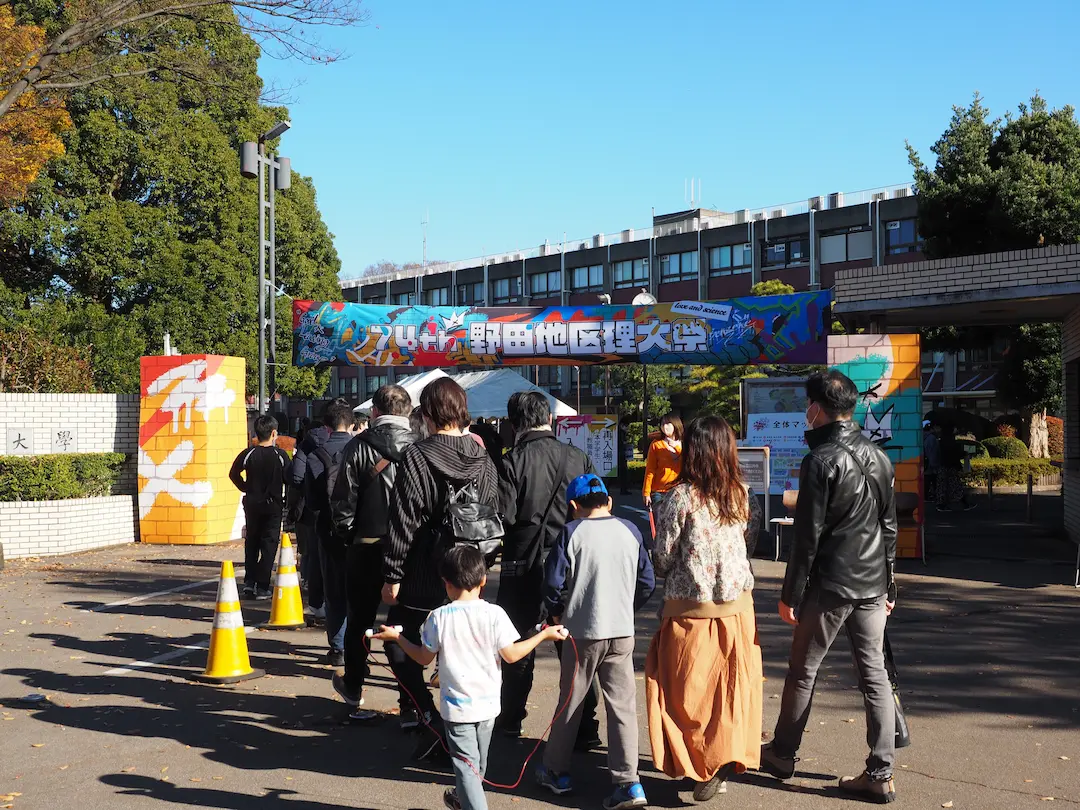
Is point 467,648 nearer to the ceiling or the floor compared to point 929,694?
nearer to the ceiling

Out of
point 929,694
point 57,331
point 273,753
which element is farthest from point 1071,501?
point 57,331

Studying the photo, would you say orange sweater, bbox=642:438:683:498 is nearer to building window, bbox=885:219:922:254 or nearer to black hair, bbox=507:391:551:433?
black hair, bbox=507:391:551:433

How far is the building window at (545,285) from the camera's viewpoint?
216ft

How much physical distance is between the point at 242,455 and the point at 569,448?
557 cm

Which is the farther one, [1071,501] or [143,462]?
[143,462]

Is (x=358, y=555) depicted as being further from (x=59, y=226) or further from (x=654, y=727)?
(x=59, y=226)

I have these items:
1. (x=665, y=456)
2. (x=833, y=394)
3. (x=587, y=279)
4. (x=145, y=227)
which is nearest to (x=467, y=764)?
(x=833, y=394)

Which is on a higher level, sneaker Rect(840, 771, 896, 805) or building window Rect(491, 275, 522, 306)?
building window Rect(491, 275, 522, 306)

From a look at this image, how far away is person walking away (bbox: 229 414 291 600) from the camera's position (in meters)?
10.4

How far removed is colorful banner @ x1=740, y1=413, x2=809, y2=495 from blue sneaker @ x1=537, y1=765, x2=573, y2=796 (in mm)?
9402

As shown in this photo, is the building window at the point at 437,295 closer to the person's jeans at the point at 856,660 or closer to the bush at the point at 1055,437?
the bush at the point at 1055,437

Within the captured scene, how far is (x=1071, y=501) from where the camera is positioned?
1431 centimetres

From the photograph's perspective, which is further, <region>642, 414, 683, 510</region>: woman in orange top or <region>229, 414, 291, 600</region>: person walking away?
<region>642, 414, 683, 510</region>: woman in orange top

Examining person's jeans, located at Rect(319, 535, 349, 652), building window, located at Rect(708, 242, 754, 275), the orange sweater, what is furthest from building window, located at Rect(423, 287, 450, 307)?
person's jeans, located at Rect(319, 535, 349, 652)
